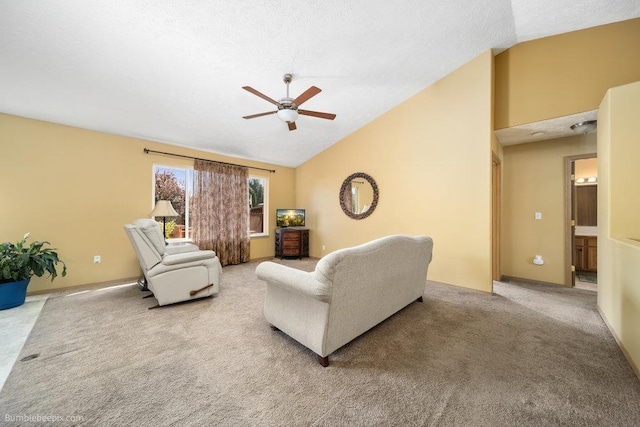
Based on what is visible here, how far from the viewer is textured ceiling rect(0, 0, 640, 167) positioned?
2.20 metres

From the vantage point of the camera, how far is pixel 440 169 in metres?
3.85

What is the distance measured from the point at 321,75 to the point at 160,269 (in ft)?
10.6

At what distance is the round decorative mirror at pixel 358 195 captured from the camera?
479 cm

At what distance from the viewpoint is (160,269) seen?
2.80 metres

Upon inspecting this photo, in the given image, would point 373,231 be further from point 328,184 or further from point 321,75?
point 321,75

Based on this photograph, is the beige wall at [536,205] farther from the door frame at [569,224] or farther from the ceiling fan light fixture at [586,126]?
the ceiling fan light fixture at [586,126]

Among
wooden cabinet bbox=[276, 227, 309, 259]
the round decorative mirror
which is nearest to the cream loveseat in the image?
the round decorative mirror

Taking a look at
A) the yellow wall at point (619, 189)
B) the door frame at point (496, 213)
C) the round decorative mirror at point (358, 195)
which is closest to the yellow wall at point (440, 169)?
the round decorative mirror at point (358, 195)

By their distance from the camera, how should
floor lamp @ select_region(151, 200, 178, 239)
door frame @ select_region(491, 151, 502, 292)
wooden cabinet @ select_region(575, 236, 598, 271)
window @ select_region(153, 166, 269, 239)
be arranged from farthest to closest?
window @ select_region(153, 166, 269, 239), wooden cabinet @ select_region(575, 236, 598, 271), door frame @ select_region(491, 151, 502, 292), floor lamp @ select_region(151, 200, 178, 239)

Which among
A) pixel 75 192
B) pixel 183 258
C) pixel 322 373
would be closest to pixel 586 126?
pixel 322 373

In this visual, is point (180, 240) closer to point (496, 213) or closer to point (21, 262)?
point (21, 262)

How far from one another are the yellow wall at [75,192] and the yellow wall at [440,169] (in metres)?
3.96

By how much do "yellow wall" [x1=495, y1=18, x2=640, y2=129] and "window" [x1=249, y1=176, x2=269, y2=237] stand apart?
479 centimetres

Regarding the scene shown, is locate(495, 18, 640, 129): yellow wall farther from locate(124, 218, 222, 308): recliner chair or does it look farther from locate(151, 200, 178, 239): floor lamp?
locate(151, 200, 178, 239): floor lamp
